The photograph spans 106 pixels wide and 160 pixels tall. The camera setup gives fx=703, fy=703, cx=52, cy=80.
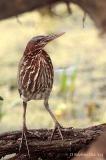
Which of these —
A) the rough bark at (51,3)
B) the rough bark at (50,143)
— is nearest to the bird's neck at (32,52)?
the rough bark at (51,3)

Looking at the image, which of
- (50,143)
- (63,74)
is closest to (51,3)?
(50,143)

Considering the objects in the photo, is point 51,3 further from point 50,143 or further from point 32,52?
point 50,143

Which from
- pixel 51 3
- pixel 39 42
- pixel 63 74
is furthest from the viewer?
pixel 63 74

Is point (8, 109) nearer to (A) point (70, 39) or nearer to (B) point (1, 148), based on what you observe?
(A) point (70, 39)

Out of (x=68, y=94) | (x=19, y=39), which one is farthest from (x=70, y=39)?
(x=68, y=94)

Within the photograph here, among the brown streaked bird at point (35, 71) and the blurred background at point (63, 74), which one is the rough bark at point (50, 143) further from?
the blurred background at point (63, 74)
